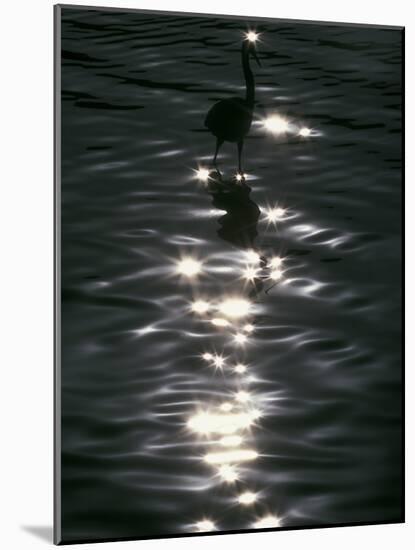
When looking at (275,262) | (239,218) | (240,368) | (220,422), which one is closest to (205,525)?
(220,422)

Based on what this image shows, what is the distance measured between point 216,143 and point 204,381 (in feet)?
4.12

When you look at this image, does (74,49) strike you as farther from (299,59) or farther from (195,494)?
(195,494)

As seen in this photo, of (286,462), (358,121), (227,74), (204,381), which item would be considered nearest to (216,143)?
(227,74)

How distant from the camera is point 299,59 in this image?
6.10 metres

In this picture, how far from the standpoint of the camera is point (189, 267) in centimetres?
583

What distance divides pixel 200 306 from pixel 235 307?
19cm

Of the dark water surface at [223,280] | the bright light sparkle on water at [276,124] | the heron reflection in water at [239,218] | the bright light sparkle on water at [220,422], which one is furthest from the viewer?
the bright light sparkle on water at [276,124]

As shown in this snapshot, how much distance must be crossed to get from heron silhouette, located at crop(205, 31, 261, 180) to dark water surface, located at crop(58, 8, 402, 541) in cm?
4

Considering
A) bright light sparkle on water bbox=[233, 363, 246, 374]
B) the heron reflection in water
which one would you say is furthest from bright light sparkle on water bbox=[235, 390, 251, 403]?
the heron reflection in water

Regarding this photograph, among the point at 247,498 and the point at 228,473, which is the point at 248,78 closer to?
the point at 228,473

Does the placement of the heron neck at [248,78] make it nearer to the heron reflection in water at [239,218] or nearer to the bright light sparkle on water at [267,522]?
the heron reflection in water at [239,218]

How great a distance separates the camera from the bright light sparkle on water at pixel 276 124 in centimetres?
602

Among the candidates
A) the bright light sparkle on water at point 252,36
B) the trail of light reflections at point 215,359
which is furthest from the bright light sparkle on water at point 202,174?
the trail of light reflections at point 215,359

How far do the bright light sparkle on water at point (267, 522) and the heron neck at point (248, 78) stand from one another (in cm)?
221
